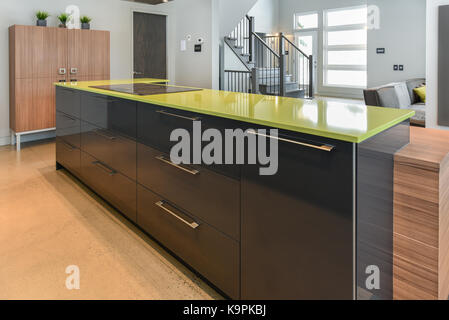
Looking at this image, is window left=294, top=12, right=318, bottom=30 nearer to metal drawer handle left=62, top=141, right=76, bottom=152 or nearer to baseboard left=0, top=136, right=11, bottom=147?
baseboard left=0, top=136, right=11, bottom=147

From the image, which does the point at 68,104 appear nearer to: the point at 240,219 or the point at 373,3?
the point at 240,219

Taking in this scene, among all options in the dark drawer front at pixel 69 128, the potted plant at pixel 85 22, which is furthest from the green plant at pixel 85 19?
the dark drawer front at pixel 69 128

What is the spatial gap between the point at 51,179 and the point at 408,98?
16.7ft

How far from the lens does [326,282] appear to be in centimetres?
125

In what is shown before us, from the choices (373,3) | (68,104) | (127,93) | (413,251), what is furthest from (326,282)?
(373,3)

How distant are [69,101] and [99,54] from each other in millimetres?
2232

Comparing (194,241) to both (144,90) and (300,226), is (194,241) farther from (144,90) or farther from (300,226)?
(144,90)

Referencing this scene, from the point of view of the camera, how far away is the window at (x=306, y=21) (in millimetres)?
10102

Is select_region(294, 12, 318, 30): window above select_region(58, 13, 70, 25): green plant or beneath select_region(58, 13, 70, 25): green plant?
above

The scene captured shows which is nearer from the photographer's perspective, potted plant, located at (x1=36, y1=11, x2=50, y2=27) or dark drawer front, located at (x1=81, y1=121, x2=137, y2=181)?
dark drawer front, located at (x1=81, y1=121, x2=137, y2=181)

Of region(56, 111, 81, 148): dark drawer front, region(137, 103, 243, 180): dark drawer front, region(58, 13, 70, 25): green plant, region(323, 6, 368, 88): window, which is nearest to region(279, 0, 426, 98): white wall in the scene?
region(323, 6, 368, 88): window

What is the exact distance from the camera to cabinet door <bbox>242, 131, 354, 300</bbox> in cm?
117

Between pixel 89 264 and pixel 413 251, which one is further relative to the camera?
pixel 89 264

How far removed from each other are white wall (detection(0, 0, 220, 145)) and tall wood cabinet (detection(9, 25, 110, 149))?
33cm
